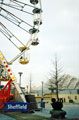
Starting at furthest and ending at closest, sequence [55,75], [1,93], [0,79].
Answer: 1. [55,75]
2. [0,79]
3. [1,93]

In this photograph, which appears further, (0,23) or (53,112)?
(0,23)

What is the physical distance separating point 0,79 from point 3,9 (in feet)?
25.4

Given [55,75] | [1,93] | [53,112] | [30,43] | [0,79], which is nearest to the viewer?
[53,112]

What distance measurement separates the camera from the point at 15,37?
21.5 metres

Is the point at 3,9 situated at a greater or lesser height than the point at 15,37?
greater

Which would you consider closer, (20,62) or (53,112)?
(53,112)

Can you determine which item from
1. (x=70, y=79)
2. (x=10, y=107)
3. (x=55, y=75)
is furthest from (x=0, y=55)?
(x=70, y=79)

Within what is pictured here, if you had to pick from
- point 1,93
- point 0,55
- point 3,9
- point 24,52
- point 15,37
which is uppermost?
point 3,9

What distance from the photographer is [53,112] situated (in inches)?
567

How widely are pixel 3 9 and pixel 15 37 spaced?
353 cm

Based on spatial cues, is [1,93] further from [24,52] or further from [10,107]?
[24,52]

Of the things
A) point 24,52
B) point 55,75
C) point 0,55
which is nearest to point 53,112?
point 0,55

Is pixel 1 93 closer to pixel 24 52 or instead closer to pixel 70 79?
pixel 24 52

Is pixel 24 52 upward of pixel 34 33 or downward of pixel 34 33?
downward
